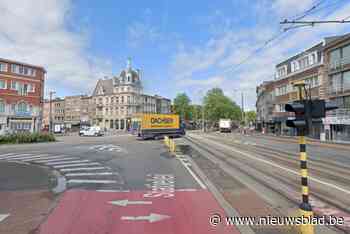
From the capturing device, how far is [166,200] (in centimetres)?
651

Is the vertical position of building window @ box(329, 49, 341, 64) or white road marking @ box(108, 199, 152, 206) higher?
building window @ box(329, 49, 341, 64)

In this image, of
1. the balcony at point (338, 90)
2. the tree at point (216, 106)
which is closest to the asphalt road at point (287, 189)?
the balcony at point (338, 90)

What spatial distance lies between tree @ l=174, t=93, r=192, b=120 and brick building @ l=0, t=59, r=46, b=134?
5648cm

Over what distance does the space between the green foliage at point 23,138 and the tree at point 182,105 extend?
7280 centimetres

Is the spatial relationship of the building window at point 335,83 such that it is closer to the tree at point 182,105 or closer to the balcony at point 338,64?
the balcony at point 338,64

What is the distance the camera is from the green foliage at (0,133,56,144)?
86.2 feet

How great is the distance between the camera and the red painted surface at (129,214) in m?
4.68

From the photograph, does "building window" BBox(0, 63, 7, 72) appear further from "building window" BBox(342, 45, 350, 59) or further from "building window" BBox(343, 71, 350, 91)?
"building window" BBox(343, 71, 350, 91)

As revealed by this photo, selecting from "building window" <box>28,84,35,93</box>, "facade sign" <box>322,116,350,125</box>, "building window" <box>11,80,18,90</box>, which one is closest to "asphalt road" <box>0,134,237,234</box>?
"facade sign" <box>322,116,350,125</box>

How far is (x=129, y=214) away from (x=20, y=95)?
53.1 metres

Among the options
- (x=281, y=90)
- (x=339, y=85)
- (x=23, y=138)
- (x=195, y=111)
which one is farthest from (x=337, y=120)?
(x=195, y=111)

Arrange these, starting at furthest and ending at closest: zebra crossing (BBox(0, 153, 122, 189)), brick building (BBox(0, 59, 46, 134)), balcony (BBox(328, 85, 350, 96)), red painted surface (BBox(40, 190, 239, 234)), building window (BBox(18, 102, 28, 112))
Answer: building window (BBox(18, 102, 28, 112)) < brick building (BBox(0, 59, 46, 134)) < balcony (BBox(328, 85, 350, 96)) < zebra crossing (BBox(0, 153, 122, 189)) < red painted surface (BBox(40, 190, 239, 234))

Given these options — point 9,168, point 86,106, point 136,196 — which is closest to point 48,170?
point 9,168

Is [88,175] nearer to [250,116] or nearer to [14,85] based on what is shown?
[14,85]
